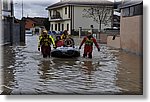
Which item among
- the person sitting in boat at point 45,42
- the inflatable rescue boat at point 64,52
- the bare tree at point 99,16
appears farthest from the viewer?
the bare tree at point 99,16

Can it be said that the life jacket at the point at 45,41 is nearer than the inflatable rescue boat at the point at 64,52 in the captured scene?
Yes

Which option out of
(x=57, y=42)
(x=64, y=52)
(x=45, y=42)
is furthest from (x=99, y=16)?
(x=45, y=42)

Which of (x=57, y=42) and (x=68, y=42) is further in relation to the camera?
(x=57, y=42)

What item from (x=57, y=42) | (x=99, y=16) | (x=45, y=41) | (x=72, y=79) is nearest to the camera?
(x=72, y=79)

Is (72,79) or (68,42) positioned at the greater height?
(68,42)

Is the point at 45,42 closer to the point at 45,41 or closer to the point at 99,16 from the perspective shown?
the point at 45,41

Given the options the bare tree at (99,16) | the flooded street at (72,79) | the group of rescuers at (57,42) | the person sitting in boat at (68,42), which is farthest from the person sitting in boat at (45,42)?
the bare tree at (99,16)

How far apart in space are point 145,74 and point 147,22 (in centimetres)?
54

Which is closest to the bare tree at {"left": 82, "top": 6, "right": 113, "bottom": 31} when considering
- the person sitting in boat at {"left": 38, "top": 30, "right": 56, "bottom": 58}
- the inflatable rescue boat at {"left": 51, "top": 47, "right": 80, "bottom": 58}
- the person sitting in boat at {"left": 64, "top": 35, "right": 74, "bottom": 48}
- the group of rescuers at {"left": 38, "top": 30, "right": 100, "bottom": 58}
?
the group of rescuers at {"left": 38, "top": 30, "right": 100, "bottom": 58}

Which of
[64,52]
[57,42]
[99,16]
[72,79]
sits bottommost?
[72,79]

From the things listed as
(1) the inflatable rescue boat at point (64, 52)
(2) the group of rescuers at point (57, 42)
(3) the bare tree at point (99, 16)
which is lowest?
(1) the inflatable rescue boat at point (64, 52)

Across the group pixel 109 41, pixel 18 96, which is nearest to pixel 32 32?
pixel 109 41

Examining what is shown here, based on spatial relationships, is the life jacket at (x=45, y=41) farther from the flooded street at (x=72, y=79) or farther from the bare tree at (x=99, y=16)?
the bare tree at (x=99, y=16)

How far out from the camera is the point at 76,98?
3.61 metres
